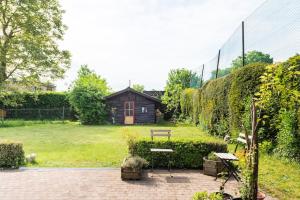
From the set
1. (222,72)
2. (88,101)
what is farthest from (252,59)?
(88,101)

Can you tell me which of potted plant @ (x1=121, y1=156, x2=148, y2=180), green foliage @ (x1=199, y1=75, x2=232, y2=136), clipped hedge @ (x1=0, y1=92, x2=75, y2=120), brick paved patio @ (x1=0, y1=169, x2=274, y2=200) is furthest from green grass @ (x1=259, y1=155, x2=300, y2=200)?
clipped hedge @ (x1=0, y1=92, x2=75, y2=120)

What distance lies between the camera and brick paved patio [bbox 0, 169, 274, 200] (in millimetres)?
5676

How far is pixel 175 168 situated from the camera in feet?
26.7

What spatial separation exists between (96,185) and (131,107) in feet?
67.1

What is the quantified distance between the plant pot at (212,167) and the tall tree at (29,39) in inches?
801

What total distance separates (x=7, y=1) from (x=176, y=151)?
22.2 m

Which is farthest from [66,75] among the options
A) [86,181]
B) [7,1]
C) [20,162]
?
[86,181]

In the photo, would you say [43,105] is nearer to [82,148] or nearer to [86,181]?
[82,148]

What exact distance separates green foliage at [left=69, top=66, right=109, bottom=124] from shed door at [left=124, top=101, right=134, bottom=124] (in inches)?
75.8

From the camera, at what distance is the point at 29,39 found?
24656mm

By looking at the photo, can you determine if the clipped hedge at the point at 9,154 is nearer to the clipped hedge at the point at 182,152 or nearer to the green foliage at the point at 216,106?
the clipped hedge at the point at 182,152

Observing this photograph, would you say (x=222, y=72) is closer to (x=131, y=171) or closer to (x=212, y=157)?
(x=212, y=157)

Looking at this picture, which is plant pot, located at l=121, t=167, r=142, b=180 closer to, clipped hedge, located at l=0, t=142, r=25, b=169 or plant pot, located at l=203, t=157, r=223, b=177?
plant pot, located at l=203, t=157, r=223, b=177

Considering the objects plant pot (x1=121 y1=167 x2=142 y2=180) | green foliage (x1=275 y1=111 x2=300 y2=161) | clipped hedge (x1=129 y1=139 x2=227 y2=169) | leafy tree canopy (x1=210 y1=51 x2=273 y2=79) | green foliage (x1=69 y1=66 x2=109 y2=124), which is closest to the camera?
plant pot (x1=121 y1=167 x2=142 y2=180)
